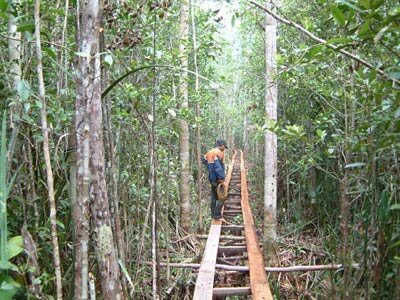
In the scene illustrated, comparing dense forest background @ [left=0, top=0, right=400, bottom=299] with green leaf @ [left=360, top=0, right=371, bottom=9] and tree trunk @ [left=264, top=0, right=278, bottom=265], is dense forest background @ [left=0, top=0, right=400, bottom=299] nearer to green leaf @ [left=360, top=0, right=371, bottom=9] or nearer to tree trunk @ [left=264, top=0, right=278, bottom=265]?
green leaf @ [left=360, top=0, right=371, bottom=9]

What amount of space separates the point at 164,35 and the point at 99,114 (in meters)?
3.70

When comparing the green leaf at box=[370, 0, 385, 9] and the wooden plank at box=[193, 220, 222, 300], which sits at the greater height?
the green leaf at box=[370, 0, 385, 9]

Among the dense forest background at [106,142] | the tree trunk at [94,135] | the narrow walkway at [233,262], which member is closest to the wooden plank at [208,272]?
the narrow walkway at [233,262]

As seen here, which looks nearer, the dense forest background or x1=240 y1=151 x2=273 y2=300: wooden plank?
the dense forest background

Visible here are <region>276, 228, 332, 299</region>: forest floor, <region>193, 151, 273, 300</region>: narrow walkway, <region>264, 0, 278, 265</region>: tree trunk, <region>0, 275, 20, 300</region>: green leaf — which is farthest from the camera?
<region>264, 0, 278, 265</region>: tree trunk

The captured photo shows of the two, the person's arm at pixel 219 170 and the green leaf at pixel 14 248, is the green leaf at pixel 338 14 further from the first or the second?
the person's arm at pixel 219 170

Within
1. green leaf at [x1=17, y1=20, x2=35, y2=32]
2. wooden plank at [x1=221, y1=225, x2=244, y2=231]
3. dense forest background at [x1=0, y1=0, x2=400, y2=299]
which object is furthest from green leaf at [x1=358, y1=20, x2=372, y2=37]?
wooden plank at [x1=221, y1=225, x2=244, y2=231]

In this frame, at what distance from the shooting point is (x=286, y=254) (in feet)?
20.6

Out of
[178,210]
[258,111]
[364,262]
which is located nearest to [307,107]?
[178,210]

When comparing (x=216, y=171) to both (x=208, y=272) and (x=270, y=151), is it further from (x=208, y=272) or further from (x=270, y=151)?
(x=208, y=272)

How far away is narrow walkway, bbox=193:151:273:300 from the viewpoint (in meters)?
4.16

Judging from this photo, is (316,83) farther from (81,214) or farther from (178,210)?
(178,210)

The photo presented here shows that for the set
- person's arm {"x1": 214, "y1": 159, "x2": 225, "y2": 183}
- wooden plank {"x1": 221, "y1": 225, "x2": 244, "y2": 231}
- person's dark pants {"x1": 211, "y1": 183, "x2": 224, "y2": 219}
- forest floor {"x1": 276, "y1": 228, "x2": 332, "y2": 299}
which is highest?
person's arm {"x1": 214, "y1": 159, "x2": 225, "y2": 183}

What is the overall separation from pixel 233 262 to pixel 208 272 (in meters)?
1.53
